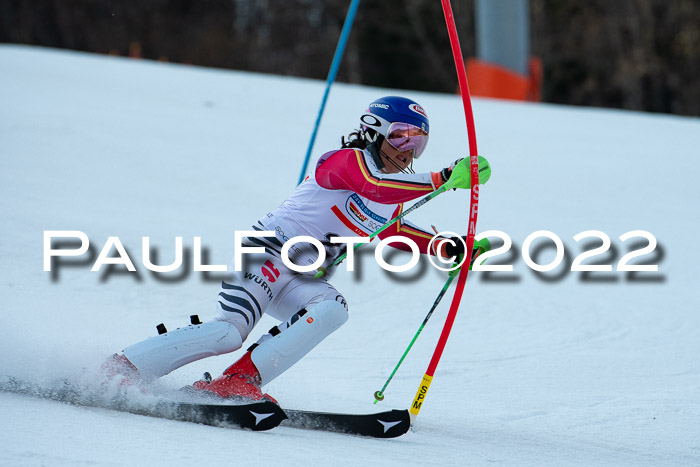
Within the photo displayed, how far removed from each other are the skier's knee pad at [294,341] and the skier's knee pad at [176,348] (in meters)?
0.18

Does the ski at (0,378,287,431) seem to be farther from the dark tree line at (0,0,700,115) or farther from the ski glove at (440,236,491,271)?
the dark tree line at (0,0,700,115)

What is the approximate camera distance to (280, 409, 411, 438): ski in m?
4.15

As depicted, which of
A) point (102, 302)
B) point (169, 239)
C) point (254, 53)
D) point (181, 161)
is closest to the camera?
point (102, 302)

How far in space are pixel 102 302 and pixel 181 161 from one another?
4.13 m

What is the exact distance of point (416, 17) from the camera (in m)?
32.0

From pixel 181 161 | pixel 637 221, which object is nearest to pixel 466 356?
pixel 637 221

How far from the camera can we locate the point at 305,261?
452cm

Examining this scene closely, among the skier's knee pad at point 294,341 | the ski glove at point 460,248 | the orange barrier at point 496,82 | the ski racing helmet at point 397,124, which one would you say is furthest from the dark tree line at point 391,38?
the skier's knee pad at point 294,341

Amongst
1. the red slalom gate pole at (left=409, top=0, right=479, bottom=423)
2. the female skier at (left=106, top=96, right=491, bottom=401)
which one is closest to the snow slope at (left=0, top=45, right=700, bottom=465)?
the red slalom gate pole at (left=409, top=0, right=479, bottom=423)

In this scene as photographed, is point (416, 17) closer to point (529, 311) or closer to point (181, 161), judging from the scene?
point (181, 161)

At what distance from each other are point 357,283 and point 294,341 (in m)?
3.92

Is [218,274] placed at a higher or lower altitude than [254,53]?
lower

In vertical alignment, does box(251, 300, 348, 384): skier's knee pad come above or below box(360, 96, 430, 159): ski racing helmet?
below

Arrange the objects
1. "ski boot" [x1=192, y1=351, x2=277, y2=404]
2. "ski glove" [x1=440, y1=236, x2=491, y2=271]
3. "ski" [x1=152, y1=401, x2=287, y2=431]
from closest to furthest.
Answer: "ski" [x1=152, y1=401, x2=287, y2=431]
"ski boot" [x1=192, y1=351, x2=277, y2=404]
"ski glove" [x1=440, y1=236, x2=491, y2=271]
